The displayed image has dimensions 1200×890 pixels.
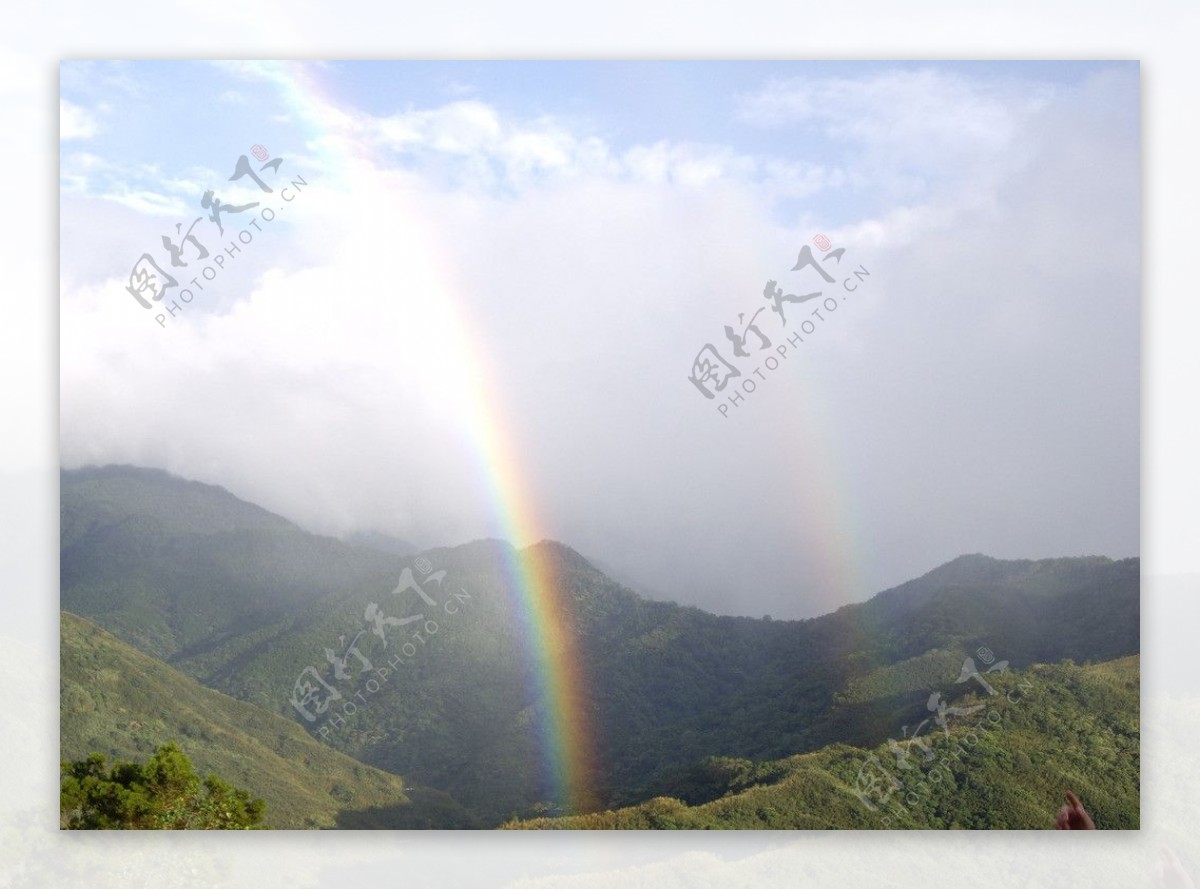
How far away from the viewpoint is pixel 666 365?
207 inches

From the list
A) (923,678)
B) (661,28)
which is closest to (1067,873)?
(923,678)

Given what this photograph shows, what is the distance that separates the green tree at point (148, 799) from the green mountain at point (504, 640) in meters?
0.52

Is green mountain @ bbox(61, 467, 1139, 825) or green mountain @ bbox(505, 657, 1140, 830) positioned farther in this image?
green mountain @ bbox(61, 467, 1139, 825)

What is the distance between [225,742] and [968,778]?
12.9ft

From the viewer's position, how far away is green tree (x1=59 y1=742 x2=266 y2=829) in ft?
16.1

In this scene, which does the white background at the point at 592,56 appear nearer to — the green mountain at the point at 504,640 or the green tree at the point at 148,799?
the green tree at the point at 148,799

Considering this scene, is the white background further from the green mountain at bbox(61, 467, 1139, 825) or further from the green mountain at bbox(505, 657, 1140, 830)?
the green mountain at bbox(61, 467, 1139, 825)

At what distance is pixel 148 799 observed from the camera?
4.89m

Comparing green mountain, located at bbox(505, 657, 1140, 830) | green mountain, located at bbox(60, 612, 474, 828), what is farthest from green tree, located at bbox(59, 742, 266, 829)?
green mountain, located at bbox(505, 657, 1140, 830)

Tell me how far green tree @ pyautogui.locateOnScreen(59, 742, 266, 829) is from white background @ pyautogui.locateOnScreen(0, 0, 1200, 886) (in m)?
0.08

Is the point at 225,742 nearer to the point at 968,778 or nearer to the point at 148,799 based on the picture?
the point at 148,799

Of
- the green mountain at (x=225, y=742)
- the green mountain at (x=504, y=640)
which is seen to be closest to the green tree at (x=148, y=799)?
the green mountain at (x=225, y=742)

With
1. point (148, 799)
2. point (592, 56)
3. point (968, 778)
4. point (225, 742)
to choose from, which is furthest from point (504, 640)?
point (592, 56)

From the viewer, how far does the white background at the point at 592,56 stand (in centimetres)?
491
